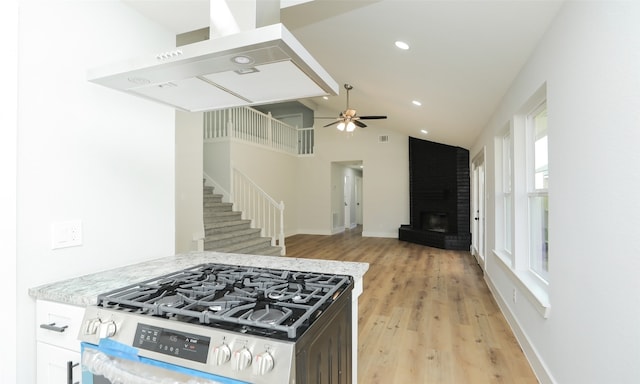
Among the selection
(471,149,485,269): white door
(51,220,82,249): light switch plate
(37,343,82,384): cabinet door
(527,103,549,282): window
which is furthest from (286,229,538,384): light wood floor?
(51,220,82,249): light switch plate

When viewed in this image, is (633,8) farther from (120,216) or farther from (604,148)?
(120,216)

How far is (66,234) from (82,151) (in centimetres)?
40

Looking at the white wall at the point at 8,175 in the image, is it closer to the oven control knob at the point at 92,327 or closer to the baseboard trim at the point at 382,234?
the oven control knob at the point at 92,327

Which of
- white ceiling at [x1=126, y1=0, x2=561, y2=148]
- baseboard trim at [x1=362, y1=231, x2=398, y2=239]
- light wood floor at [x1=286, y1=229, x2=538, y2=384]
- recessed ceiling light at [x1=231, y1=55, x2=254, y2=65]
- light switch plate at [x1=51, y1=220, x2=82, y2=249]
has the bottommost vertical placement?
light wood floor at [x1=286, y1=229, x2=538, y2=384]

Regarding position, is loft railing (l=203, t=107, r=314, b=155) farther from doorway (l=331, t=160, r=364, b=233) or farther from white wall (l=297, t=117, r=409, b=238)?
doorway (l=331, t=160, r=364, b=233)

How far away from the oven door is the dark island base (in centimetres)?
687

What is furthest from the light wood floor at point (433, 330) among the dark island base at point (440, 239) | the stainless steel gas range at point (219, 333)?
the dark island base at point (440, 239)

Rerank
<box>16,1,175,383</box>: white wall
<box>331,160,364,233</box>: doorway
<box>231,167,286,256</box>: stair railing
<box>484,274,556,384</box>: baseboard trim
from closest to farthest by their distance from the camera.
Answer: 1. <box>16,1,175,383</box>: white wall
2. <box>484,274,556,384</box>: baseboard trim
3. <box>231,167,286,256</box>: stair railing
4. <box>331,160,364,233</box>: doorway

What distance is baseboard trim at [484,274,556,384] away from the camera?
1.94 meters

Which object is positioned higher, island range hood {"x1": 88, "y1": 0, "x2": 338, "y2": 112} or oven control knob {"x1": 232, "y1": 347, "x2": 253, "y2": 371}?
island range hood {"x1": 88, "y1": 0, "x2": 338, "y2": 112}

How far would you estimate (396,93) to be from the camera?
451cm

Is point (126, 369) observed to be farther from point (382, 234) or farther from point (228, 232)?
point (382, 234)

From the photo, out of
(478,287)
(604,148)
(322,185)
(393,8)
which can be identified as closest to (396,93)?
(393,8)

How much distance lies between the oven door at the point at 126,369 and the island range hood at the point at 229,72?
96 cm
